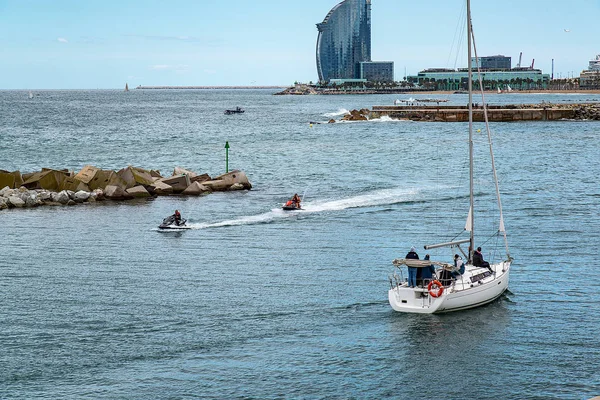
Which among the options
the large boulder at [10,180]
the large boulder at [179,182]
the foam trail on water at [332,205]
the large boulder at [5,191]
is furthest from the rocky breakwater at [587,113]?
the large boulder at [5,191]

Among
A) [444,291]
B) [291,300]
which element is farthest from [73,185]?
[444,291]

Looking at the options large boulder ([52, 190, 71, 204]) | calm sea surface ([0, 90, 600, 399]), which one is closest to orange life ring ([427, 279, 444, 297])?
calm sea surface ([0, 90, 600, 399])

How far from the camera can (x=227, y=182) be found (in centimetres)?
6938

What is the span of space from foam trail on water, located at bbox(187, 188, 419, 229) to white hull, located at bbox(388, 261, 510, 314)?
20.7 meters

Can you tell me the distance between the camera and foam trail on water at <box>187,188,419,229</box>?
174 feet

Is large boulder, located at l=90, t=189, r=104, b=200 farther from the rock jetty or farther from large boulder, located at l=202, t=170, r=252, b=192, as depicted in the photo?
the rock jetty

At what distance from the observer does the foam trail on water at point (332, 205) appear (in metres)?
53.2

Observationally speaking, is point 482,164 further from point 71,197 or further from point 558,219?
point 71,197

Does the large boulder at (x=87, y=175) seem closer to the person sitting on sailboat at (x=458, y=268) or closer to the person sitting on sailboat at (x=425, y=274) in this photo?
the person sitting on sailboat at (x=458, y=268)

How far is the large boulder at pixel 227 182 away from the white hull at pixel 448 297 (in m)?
36.4

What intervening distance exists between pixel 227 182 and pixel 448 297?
1515 inches

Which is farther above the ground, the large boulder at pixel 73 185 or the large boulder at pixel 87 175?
the large boulder at pixel 87 175

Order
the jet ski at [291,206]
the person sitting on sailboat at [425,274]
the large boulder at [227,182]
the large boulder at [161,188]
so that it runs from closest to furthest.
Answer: the person sitting on sailboat at [425,274], the jet ski at [291,206], the large boulder at [161,188], the large boulder at [227,182]

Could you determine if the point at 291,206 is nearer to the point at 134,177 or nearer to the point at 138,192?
the point at 138,192
